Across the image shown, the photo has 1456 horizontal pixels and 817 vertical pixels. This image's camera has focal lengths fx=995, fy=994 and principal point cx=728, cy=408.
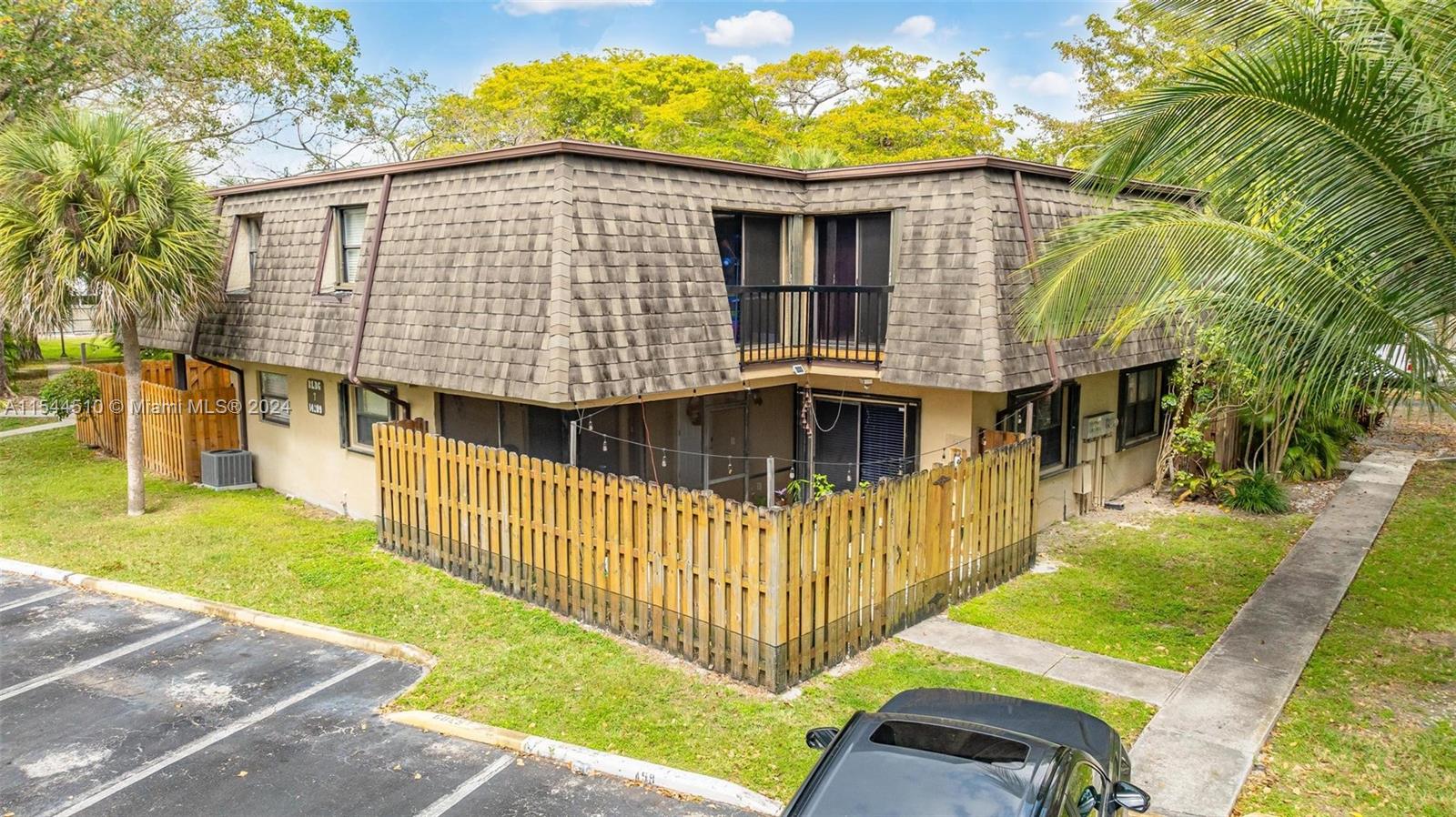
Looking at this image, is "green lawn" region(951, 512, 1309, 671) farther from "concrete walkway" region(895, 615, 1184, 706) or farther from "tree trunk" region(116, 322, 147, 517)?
"tree trunk" region(116, 322, 147, 517)

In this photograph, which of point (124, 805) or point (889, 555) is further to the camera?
point (889, 555)

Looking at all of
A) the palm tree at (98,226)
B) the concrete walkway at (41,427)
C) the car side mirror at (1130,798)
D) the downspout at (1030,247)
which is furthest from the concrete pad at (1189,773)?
the concrete walkway at (41,427)

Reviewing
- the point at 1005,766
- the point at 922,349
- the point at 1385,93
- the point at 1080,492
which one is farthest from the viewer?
the point at 1080,492

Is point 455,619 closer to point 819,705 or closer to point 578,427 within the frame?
point 578,427

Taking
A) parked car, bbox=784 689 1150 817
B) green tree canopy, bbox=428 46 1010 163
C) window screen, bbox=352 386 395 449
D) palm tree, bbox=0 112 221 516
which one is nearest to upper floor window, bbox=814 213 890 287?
window screen, bbox=352 386 395 449

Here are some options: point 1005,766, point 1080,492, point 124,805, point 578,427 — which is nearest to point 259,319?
point 578,427

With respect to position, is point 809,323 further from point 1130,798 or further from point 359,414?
point 1130,798

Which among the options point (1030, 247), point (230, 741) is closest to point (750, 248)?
point (1030, 247)
